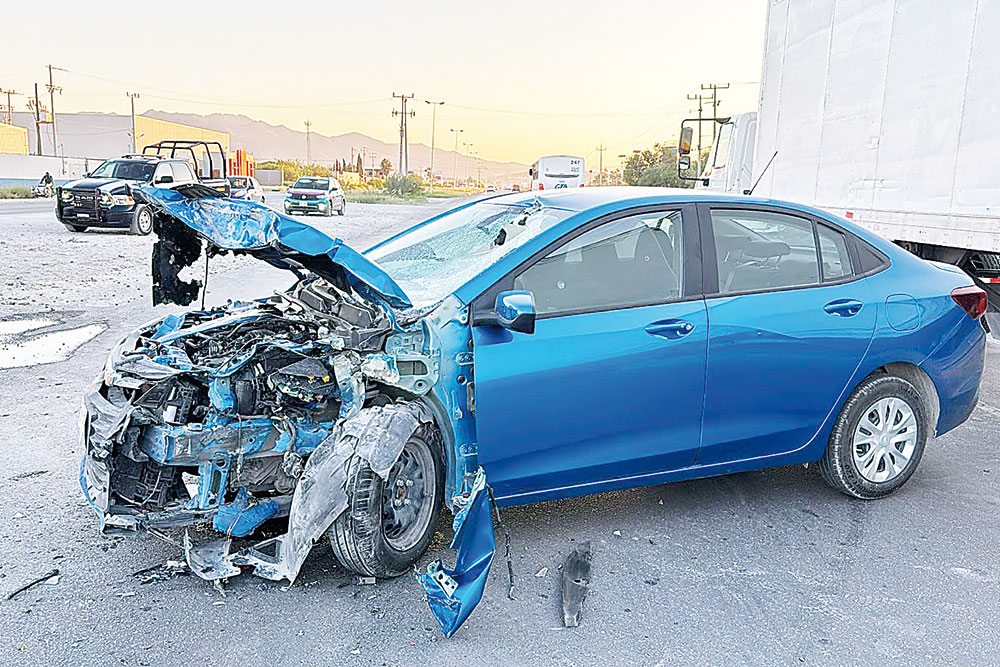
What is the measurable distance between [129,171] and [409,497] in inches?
791

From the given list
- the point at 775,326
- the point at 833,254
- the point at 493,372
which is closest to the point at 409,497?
the point at 493,372

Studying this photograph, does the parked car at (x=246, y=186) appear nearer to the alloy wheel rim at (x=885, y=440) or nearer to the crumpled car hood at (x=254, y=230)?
the crumpled car hood at (x=254, y=230)

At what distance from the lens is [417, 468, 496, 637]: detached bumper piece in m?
3.44

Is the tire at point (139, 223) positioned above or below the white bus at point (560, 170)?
below

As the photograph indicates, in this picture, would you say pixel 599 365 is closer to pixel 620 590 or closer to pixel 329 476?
pixel 620 590

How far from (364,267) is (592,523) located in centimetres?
177

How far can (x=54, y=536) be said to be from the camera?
420cm

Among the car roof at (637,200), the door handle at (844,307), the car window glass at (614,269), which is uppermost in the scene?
the car roof at (637,200)

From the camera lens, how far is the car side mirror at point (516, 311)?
3682 mm

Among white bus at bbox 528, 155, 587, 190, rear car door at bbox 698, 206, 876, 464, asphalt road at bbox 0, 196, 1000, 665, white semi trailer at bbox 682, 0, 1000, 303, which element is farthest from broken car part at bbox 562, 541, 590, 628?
white bus at bbox 528, 155, 587, 190

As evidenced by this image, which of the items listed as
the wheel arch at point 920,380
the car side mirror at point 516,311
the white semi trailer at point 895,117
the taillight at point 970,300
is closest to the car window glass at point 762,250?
the wheel arch at point 920,380

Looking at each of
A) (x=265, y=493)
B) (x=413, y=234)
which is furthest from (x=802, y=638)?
(x=413, y=234)

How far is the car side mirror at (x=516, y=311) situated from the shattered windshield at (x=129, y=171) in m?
19.6

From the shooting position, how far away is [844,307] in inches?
182
